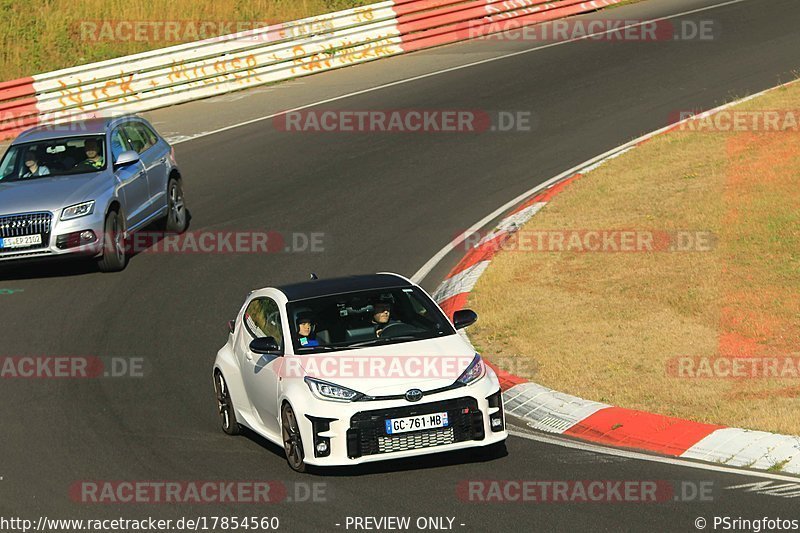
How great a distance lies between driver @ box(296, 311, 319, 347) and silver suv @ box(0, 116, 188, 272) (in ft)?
22.2

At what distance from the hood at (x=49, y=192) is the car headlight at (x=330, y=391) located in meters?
7.92

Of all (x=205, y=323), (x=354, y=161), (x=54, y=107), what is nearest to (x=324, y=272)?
(x=205, y=323)

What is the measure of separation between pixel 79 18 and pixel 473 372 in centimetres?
2355

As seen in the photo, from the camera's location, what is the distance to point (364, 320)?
37.3 feet

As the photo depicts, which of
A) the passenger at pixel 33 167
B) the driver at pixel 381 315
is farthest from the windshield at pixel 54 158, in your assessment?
the driver at pixel 381 315

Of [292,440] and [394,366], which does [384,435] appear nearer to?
[394,366]

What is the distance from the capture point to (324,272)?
17.3 meters

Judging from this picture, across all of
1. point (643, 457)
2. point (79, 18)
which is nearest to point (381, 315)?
point (643, 457)

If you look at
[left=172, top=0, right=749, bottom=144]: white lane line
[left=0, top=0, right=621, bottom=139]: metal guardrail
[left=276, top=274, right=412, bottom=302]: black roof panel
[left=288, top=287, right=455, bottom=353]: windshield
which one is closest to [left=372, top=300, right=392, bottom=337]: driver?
[left=288, top=287, right=455, bottom=353]: windshield

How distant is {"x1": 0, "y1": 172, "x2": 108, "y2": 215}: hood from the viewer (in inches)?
676

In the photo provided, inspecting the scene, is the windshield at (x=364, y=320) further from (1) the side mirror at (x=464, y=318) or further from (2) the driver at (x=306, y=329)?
(1) the side mirror at (x=464, y=318)

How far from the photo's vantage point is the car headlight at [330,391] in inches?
401

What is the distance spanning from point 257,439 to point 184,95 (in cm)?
1653

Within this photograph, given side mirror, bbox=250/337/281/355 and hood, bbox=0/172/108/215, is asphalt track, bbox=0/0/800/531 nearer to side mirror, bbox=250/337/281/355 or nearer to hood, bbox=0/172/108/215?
side mirror, bbox=250/337/281/355
